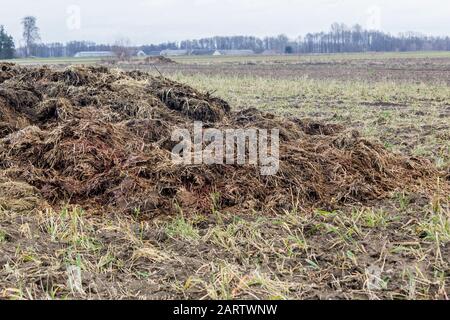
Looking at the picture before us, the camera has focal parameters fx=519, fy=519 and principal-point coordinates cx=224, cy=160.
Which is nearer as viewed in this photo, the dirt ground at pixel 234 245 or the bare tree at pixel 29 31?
the dirt ground at pixel 234 245

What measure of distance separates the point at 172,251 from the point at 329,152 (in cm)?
286

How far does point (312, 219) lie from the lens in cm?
471

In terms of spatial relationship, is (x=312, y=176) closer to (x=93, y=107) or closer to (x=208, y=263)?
(x=208, y=263)

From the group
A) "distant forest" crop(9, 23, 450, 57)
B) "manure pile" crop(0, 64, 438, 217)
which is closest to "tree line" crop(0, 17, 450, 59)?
"distant forest" crop(9, 23, 450, 57)

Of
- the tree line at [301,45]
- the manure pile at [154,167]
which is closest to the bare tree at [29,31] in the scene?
the tree line at [301,45]

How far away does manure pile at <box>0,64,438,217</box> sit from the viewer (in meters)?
5.29

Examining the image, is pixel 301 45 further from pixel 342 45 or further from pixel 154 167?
pixel 154 167

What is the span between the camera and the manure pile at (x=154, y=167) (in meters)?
5.29

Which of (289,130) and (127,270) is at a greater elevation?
(289,130)

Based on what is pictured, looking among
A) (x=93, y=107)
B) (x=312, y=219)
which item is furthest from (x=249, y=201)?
(x=93, y=107)

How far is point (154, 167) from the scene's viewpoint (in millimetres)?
5641

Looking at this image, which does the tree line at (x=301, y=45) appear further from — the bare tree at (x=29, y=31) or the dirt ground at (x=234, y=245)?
the dirt ground at (x=234, y=245)

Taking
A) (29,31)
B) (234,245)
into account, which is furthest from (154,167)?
(29,31)
